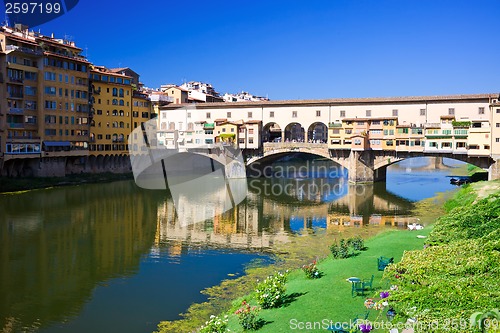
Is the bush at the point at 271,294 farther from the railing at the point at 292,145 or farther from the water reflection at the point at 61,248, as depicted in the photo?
the railing at the point at 292,145

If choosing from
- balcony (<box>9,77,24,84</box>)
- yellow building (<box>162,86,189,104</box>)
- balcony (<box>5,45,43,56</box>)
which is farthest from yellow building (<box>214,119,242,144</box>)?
balcony (<box>9,77,24,84</box>)

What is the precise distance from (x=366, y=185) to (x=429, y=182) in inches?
377

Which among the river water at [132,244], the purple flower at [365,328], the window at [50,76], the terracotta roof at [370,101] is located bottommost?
the river water at [132,244]

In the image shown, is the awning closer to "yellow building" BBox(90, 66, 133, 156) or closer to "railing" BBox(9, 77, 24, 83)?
"yellow building" BBox(90, 66, 133, 156)

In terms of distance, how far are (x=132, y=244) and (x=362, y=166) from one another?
30.3 m

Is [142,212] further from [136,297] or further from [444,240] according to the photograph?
[444,240]

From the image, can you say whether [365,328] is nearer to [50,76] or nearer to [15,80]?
[15,80]

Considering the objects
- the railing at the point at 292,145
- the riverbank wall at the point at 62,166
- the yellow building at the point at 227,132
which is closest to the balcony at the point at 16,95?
the riverbank wall at the point at 62,166

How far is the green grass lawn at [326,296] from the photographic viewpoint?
37.0ft

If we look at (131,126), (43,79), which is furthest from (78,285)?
(131,126)

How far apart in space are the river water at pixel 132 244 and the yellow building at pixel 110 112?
10.3 metres

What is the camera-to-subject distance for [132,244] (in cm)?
2322

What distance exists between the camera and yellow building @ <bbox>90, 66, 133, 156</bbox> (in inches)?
2105

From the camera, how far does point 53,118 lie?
47.6m
